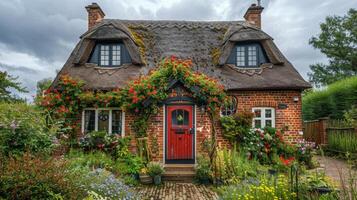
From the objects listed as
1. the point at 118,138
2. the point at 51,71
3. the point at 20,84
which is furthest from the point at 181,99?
the point at 51,71

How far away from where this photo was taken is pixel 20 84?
628 inches

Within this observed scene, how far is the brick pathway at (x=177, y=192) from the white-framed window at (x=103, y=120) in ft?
11.0

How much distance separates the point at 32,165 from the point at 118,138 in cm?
526

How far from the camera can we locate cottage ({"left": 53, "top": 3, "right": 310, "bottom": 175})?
918cm

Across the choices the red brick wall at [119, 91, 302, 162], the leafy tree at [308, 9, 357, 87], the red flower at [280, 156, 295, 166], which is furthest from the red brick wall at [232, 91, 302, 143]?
the leafy tree at [308, 9, 357, 87]

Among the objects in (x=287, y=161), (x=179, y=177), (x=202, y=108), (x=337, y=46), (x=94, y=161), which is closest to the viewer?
(x=94, y=161)

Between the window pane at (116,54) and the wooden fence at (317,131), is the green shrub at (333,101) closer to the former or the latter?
the wooden fence at (317,131)

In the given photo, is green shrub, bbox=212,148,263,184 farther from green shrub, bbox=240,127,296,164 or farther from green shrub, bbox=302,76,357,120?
green shrub, bbox=302,76,357,120

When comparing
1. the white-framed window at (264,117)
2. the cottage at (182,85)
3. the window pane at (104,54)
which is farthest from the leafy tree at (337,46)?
the window pane at (104,54)

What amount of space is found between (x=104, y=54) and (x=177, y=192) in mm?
7032

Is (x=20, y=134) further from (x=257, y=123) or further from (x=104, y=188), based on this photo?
(x=257, y=123)

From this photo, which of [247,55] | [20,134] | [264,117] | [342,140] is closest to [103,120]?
[20,134]

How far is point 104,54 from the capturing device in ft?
35.3

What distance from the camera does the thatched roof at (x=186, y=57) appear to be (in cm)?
967
